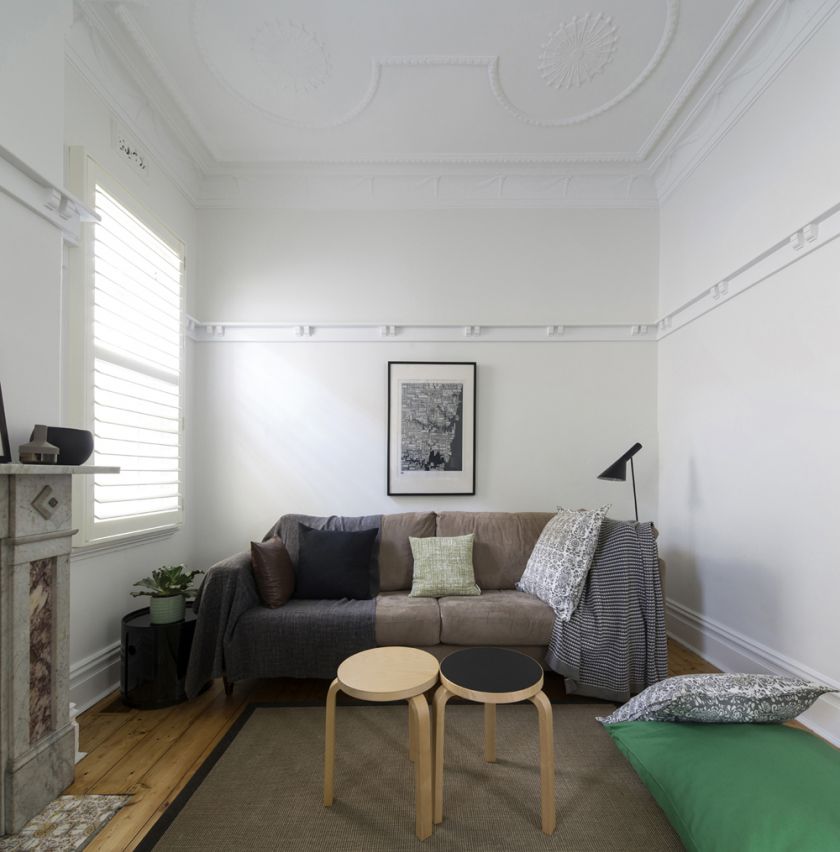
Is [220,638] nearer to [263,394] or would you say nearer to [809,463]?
[263,394]

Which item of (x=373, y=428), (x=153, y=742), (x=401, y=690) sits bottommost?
(x=153, y=742)

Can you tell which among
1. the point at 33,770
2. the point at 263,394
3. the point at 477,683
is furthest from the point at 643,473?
the point at 33,770

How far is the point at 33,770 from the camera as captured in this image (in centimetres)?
175

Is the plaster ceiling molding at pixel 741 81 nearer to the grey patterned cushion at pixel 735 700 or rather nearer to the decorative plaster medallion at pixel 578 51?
the decorative plaster medallion at pixel 578 51

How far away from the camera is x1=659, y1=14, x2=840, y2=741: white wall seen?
2.25 meters

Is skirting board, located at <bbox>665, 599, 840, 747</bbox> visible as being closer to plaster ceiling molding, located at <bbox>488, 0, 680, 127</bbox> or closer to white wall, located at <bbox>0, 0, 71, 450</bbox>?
plaster ceiling molding, located at <bbox>488, 0, 680, 127</bbox>

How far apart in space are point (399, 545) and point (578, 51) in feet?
9.78

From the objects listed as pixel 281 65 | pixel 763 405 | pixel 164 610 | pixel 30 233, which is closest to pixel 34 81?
pixel 30 233

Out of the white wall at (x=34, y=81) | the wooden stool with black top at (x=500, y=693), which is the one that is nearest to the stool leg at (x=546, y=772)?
the wooden stool with black top at (x=500, y=693)

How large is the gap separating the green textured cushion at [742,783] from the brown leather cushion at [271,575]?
1793 millimetres

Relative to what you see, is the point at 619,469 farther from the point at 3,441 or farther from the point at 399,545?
the point at 3,441

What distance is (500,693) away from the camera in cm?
164

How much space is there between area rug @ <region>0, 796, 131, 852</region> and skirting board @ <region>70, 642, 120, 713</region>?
0.68m

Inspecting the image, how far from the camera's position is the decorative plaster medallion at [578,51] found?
2549mm
